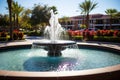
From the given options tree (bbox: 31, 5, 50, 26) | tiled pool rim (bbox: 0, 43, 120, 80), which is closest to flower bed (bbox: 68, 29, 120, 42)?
tiled pool rim (bbox: 0, 43, 120, 80)

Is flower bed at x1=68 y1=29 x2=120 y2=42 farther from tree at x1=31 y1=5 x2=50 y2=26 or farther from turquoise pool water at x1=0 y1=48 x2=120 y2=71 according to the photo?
tree at x1=31 y1=5 x2=50 y2=26

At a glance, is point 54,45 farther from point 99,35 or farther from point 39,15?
point 39,15

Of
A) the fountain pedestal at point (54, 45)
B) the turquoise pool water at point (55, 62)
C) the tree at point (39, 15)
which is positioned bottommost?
the turquoise pool water at point (55, 62)

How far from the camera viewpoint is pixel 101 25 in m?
73.7

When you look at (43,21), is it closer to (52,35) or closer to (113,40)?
(113,40)

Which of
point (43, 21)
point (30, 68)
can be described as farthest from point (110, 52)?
point (43, 21)

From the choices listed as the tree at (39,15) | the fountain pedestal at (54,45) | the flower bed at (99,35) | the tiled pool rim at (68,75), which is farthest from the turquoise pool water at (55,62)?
the tree at (39,15)

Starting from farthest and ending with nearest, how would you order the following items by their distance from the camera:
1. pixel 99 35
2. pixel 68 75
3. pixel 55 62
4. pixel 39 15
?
pixel 39 15
pixel 99 35
pixel 55 62
pixel 68 75

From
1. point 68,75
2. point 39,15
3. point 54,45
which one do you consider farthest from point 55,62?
point 39,15

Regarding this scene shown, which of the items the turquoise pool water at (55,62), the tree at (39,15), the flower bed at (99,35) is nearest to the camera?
the turquoise pool water at (55,62)

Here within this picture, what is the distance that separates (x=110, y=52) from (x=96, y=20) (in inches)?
2523

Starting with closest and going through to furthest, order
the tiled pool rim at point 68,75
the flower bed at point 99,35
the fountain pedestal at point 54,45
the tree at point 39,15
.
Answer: the tiled pool rim at point 68,75
the fountain pedestal at point 54,45
the flower bed at point 99,35
the tree at point 39,15

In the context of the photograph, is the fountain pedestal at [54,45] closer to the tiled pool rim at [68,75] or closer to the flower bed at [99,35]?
the tiled pool rim at [68,75]

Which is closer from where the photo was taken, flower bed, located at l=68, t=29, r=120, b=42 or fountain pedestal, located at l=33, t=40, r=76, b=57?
fountain pedestal, located at l=33, t=40, r=76, b=57
